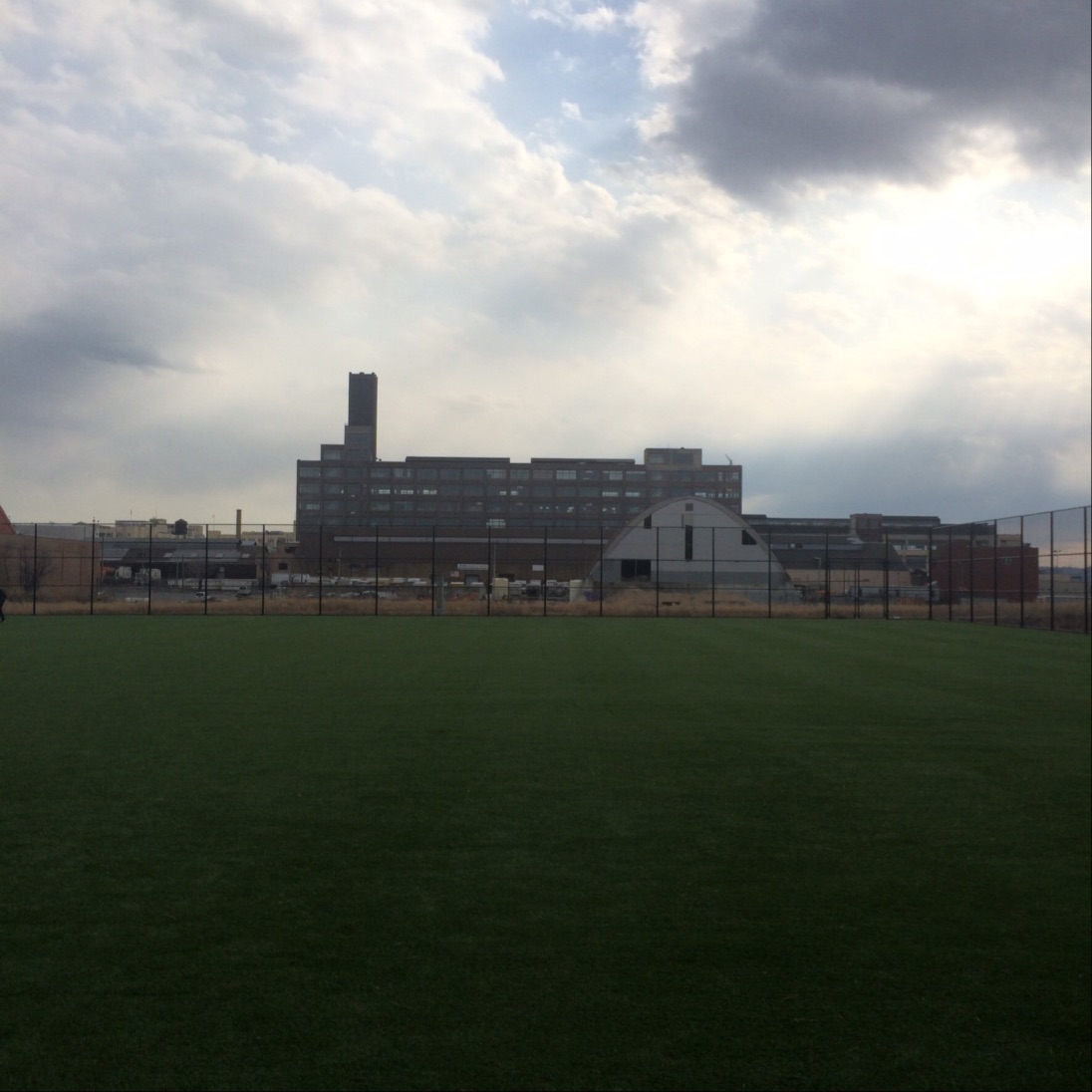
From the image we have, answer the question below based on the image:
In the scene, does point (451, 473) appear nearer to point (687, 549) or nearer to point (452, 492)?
point (452, 492)

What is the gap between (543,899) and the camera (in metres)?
5.87

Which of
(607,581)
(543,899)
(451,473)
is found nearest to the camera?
(543,899)

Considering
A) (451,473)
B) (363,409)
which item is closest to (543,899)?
(451,473)

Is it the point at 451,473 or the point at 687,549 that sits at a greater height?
the point at 451,473

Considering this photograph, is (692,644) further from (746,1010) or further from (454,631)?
(746,1010)

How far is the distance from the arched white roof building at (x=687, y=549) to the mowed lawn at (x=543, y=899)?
148 feet

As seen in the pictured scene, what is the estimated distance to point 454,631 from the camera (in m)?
29.1

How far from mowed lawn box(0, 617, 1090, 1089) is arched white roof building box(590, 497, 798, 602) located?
148ft

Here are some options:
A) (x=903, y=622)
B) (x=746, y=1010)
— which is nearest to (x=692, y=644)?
(x=903, y=622)

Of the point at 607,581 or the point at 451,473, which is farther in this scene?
the point at 451,473

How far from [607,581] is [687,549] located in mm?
5073

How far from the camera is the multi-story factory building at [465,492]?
375 ft

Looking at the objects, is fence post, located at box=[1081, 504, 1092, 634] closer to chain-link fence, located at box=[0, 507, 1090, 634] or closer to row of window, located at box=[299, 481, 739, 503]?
chain-link fence, located at box=[0, 507, 1090, 634]

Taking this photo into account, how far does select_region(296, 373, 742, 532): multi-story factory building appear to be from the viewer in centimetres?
11444
